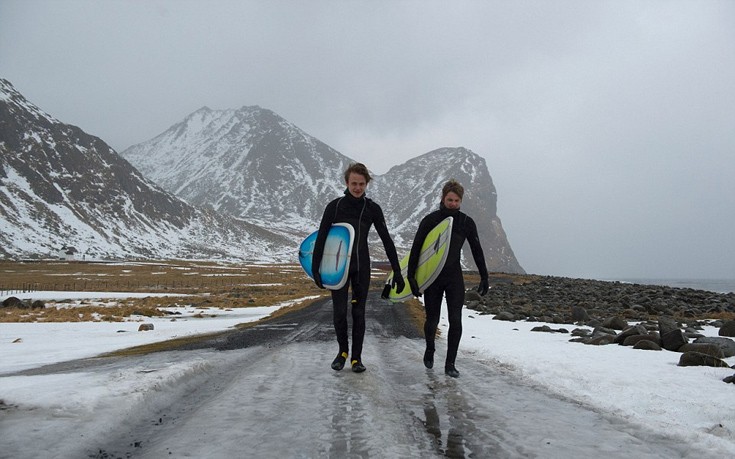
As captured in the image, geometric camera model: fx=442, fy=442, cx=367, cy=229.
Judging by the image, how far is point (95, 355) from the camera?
30.9 feet

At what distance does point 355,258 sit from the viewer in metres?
7.14

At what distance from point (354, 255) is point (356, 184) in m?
1.14

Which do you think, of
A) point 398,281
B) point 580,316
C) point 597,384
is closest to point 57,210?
point 580,316

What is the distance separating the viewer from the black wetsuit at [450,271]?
723cm

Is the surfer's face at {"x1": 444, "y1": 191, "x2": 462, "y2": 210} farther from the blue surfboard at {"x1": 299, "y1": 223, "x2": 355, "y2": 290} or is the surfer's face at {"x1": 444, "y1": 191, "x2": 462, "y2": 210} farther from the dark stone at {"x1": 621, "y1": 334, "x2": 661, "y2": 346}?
the dark stone at {"x1": 621, "y1": 334, "x2": 661, "y2": 346}

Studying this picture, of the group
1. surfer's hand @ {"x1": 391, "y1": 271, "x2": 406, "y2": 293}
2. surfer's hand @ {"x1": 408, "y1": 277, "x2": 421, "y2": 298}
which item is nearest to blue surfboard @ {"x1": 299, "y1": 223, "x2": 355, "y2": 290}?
surfer's hand @ {"x1": 391, "y1": 271, "x2": 406, "y2": 293}

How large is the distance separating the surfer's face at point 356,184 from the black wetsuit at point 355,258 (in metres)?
0.13

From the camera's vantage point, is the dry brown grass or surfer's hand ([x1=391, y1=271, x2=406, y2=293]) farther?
the dry brown grass

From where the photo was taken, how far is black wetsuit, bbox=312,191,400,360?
7.07m

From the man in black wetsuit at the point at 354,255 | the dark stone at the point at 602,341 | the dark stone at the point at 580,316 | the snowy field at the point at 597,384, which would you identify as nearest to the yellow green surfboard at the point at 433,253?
the man in black wetsuit at the point at 354,255

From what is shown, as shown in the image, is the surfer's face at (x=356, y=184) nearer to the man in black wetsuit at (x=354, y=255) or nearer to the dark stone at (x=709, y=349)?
the man in black wetsuit at (x=354, y=255)

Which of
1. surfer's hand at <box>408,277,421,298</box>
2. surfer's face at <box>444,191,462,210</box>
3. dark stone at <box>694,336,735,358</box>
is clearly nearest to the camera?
surfer's hand at <box>408,277,421,298</box>

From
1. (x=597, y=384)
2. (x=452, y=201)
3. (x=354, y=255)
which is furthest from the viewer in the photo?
(x=452, y=201)

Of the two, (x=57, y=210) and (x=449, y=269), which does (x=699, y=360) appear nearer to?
(x=449, y=269)
